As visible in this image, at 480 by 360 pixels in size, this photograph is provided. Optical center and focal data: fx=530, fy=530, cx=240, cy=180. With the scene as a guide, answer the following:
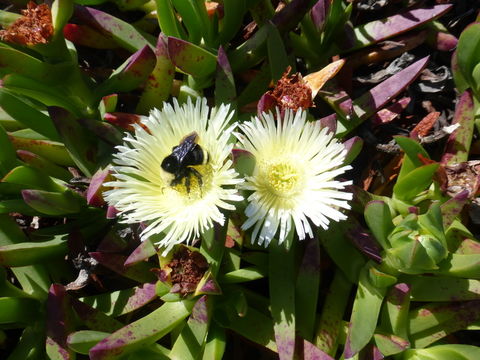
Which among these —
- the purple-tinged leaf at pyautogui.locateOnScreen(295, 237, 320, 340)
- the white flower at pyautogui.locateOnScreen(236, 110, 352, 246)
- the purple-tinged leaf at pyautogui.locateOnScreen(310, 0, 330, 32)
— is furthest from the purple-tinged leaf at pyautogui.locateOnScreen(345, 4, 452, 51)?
the purple-tinged leaf at pyautogui.locateOnScreen(295, 237, 320, 340)

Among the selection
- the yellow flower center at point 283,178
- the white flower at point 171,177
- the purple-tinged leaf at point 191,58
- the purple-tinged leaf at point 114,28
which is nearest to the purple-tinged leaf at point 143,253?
the white flower at point 171,177

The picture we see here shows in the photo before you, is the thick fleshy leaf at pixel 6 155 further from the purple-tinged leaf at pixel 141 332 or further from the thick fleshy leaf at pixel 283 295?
the thick fleshy leaf at pixel 283 295

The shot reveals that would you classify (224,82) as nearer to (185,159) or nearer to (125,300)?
(185,159)

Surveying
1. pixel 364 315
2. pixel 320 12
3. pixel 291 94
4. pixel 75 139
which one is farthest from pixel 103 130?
pixel 364 315

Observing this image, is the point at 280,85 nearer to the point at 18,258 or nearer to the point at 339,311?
the point at 339,311

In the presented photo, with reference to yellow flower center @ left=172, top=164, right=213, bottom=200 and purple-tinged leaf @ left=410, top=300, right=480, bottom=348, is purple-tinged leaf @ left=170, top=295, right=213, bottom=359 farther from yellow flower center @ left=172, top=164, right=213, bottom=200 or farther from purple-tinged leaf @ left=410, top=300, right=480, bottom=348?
purple-tinged leaf @ left=410, top=300, right=480, bottom=348

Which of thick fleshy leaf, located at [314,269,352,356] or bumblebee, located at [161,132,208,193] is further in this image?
thick fleshy leaf, located at [314,269,352,356]
